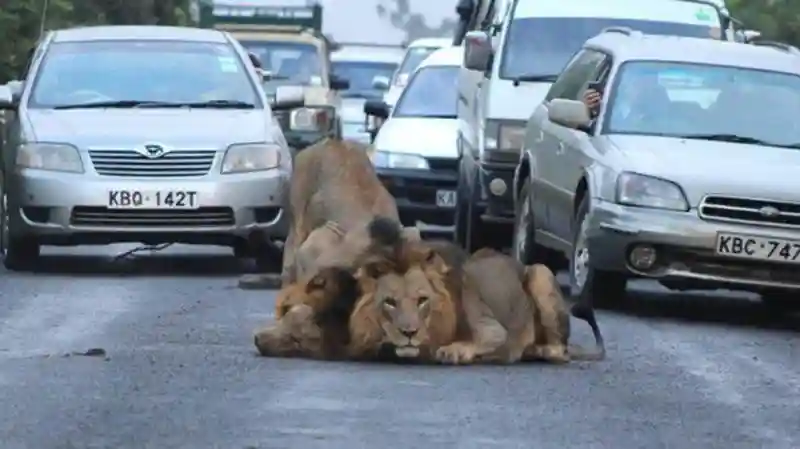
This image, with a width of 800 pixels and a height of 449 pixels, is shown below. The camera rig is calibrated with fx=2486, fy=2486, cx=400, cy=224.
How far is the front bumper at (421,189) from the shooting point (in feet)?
66.0

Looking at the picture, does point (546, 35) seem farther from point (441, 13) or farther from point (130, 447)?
point (441, 13)

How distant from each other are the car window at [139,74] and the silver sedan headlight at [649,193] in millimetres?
4088

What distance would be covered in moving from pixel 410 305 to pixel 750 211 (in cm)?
366

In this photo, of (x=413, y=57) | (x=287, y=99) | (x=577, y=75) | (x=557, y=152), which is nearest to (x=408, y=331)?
(x=557, y=152)

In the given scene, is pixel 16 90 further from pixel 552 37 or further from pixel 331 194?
pixel 331 194

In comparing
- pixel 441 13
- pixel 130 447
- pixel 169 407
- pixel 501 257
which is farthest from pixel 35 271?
pixel 441 13

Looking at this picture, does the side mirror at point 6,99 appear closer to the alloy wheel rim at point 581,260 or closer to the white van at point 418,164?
the white van at point 418,164

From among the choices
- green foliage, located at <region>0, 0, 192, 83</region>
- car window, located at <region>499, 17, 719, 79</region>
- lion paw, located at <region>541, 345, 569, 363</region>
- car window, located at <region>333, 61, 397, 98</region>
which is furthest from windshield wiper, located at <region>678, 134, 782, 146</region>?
car window, located at <region>333, 61, 397, 98</region>

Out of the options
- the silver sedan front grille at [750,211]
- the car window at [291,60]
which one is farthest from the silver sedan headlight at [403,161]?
the car window at [291,60]

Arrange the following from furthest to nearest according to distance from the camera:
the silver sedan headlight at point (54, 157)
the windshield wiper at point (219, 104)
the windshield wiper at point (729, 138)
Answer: the windshield wiper at point (219, 104), the silver sedan headlight at point (54, 157), the windshield wiper at point (729, 138)

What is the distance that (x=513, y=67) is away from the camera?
705 inches

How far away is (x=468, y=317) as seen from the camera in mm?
10500

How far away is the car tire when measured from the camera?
13852 mm

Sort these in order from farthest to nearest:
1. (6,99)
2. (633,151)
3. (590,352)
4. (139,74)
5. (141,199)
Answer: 1. (139,74)
2. (6,99)
3. (141,199)
4. (633,151)
5. (590,352)
